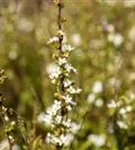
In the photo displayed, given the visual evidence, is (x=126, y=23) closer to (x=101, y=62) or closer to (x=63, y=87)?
(x=101, y=62)

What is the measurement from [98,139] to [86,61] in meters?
1.49

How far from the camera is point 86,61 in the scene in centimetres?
672

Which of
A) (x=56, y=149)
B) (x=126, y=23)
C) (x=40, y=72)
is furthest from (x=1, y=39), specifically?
(x=56, y=149)

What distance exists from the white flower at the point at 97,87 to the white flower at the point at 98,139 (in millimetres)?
520

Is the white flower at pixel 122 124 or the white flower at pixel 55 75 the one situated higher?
the white flower at pixel 122 124

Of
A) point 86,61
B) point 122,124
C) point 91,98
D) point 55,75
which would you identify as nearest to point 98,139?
point 91,98

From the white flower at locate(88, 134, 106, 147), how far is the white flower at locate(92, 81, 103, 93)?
1.71 ft

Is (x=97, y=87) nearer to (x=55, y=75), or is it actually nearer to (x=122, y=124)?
(x=122, y=124)

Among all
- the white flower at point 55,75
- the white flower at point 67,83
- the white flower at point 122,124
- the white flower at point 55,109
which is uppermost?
the white flower at point 122,124

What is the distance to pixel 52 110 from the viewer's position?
3510mm

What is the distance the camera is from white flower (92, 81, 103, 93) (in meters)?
6.01

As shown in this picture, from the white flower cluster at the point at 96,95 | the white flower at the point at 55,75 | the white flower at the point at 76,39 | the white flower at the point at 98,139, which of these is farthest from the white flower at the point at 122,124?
the white flower at the point at 76,39

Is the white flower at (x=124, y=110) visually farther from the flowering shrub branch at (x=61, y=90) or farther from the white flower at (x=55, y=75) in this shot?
the white flower at (x=55, y=75)

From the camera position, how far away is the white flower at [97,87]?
6008mm
